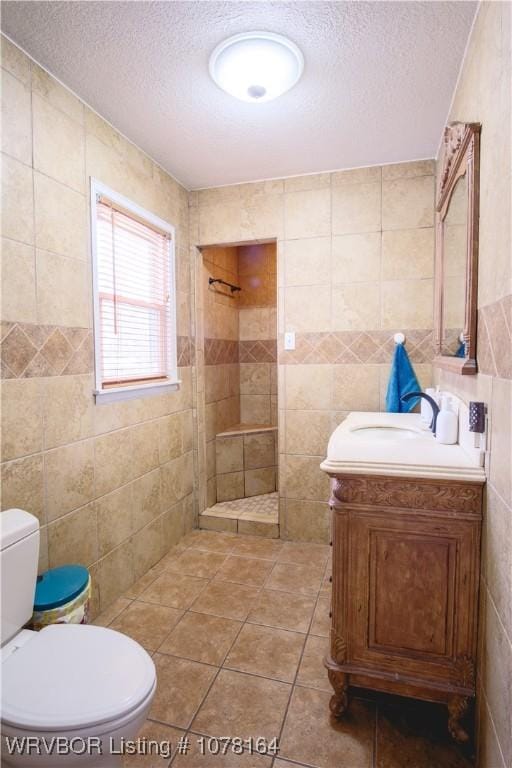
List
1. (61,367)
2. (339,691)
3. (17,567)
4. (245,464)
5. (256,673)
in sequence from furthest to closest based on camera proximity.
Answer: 1. (245,464)
2. (61,367)
3. (256,673)
4. (339,691)
5. (17,567)

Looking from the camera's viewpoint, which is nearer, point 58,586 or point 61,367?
point 58,586

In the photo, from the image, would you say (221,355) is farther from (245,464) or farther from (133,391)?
(133,391)

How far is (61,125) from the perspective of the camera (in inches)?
69.2

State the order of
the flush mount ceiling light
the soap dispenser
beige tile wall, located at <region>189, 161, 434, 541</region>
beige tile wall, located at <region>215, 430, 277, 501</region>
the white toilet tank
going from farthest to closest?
beige tile wall, located at <region>215, 430, 277, 501</region> → beige tile wall, located at <region>189, 161, 434, 541</region> → the soap dispenser → the flush mount ceiling light → the white toilet tank

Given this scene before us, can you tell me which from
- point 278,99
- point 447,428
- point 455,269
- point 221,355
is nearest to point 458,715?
point 447,428

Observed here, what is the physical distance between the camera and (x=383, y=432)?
2.12 m

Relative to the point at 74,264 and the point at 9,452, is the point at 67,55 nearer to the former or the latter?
the point at 74,264

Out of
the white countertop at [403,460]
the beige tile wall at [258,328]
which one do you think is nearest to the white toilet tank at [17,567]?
the white countertop at [403,460]

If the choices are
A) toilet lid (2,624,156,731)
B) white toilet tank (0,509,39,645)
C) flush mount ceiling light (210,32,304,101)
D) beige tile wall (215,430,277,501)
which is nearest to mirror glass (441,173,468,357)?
flush mount ceiling light (210,32,304,101)

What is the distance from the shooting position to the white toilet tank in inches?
49.6

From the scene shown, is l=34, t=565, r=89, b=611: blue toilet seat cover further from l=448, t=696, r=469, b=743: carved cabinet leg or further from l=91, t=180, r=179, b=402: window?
l=448, t=696, r=469, b=743: carved cabinet leg

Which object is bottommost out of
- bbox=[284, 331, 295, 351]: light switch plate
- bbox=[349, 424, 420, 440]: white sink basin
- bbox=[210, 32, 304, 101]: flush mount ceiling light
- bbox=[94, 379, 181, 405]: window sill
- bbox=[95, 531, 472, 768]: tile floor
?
bbox=[95, 531, 472, 768]: tile floor

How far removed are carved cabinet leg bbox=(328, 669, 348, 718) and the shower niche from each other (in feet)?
4.70

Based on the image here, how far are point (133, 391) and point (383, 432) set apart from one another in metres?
1.35
